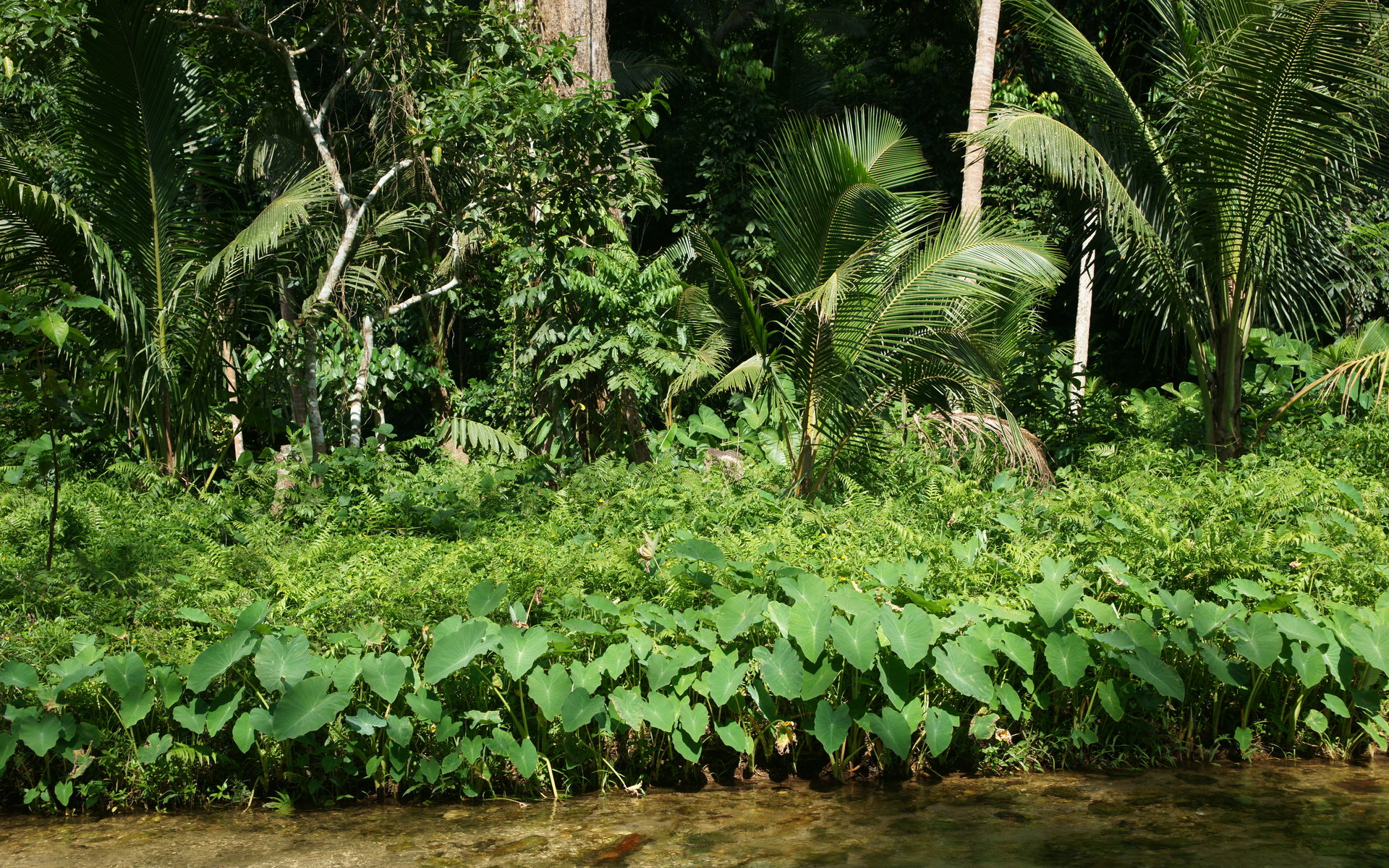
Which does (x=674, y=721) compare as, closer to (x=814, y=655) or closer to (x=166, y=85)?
(x=814, y=655)

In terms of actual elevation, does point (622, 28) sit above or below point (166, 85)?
above

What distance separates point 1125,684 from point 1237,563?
625 mm

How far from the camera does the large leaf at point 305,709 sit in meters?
2.78

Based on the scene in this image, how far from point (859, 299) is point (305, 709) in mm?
3343

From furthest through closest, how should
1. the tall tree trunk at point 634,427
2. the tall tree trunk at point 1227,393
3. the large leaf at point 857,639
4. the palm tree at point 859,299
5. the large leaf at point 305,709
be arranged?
the tall tree trunk at point 634,427 → the tall tree trunk at point 1227,393 → the palm tree at point 859,299 → the large leaf at point 857,639 → the large leaf at point 305,709

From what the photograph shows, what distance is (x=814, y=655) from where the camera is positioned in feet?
9.52

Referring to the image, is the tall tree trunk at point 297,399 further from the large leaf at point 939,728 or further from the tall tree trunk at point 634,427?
the large leaf at point 939,728

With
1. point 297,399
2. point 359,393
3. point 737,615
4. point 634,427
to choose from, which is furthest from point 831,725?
point 297,399

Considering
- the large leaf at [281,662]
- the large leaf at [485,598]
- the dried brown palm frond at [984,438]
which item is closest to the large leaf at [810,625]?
the large leaf at [485,598]

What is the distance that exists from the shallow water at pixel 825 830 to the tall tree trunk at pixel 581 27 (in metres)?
5.47

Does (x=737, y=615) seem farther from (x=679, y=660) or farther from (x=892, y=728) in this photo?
(x=892, y=728)

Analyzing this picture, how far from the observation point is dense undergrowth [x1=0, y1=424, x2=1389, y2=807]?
292 centimetres

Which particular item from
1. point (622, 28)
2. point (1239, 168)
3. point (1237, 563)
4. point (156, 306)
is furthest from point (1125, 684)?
point (622, 28)

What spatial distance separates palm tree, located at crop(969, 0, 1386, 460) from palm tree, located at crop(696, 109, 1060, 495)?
102 cm
